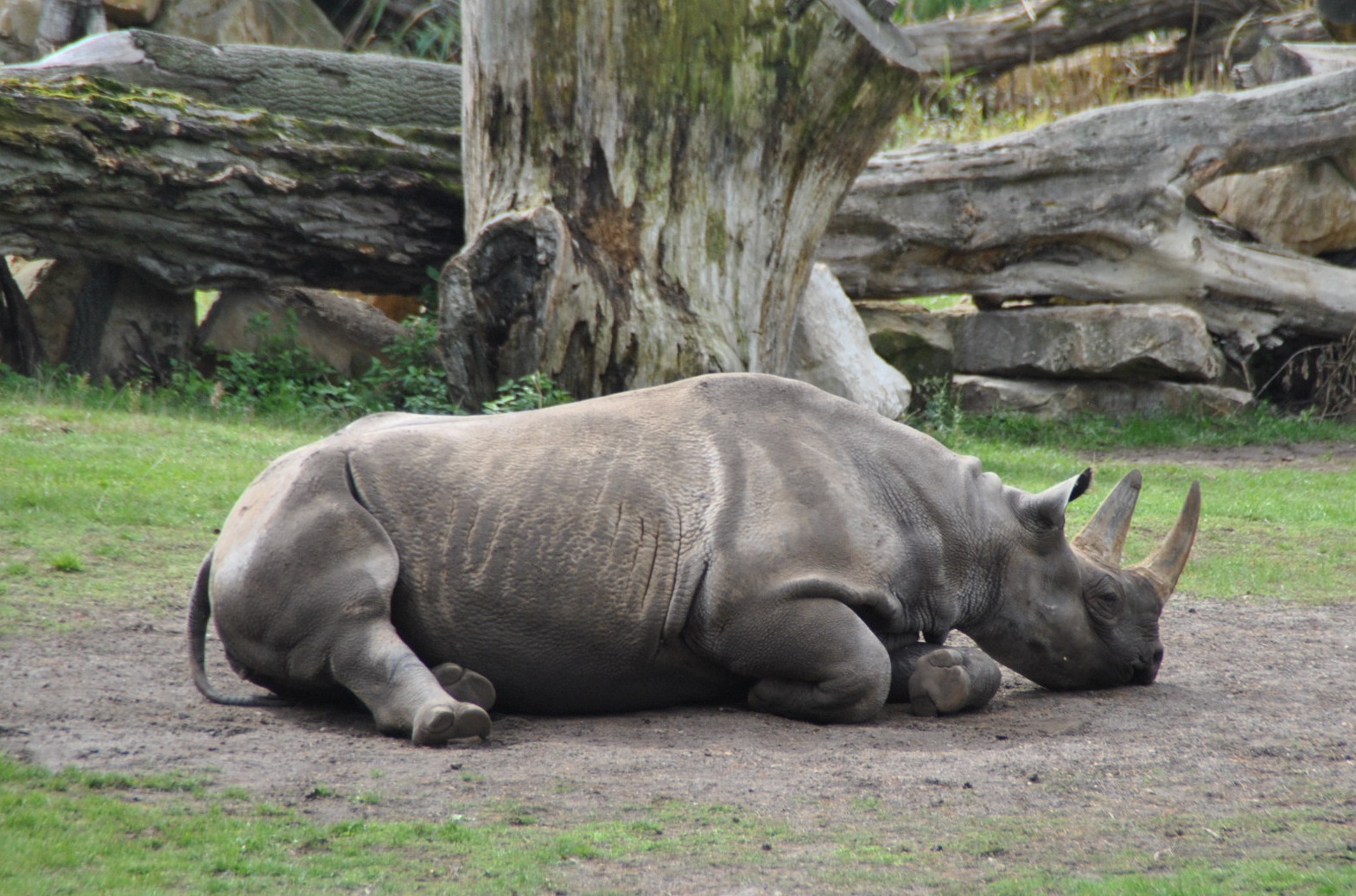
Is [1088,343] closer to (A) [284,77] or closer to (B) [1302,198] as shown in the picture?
(B) [1302,198]

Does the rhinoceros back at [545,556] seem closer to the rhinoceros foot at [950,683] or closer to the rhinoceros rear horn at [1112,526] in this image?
the rhinoceros foot at [950,683]

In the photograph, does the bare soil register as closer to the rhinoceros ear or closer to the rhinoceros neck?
the rhinoceros neck

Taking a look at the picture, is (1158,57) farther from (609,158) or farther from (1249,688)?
(1249,688)


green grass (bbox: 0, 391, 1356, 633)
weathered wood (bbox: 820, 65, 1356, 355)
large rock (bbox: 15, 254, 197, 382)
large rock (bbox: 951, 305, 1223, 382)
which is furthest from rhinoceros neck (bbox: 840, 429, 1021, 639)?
large rock (bbox: 951, 305, 1223, 382)

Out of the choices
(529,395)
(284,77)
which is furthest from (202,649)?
(284,77)

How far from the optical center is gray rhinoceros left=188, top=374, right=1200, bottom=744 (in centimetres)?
436

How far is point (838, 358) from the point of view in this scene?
10.4 meters

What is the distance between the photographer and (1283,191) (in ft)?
42.1

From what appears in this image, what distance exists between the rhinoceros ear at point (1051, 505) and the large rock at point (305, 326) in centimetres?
613

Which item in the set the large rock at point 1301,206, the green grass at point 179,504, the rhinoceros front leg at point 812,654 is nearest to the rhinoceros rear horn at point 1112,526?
the rhinoceros front leg at point 812,654

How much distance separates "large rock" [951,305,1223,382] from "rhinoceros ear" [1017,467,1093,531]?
705cm

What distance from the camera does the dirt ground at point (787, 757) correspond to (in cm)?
355

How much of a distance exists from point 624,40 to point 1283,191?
23.4ft

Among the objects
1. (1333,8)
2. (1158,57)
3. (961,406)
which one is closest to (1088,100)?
(1158,57)
